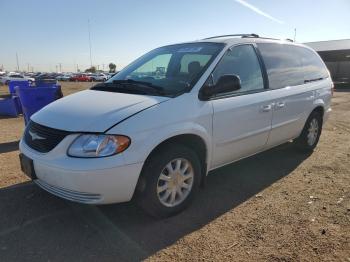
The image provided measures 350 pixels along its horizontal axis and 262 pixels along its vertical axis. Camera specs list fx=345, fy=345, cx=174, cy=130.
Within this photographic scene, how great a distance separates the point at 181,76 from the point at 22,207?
2.28 meters

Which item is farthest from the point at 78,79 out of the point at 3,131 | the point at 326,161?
the point at 326,161

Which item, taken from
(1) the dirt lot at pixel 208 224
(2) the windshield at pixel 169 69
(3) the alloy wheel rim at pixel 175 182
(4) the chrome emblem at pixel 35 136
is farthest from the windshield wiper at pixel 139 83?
(1) the dirt lot at pixel 208 224

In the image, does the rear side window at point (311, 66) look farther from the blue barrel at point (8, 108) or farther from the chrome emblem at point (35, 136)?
the blue barrel at point (8, 108)

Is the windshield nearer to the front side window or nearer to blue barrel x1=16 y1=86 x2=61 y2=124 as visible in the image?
the front side window

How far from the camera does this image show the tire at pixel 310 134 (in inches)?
227

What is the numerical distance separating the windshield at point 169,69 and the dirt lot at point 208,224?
4.44ft

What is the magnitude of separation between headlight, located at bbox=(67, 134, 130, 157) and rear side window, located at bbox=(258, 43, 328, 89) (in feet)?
8.11

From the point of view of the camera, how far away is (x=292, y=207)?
3869mm

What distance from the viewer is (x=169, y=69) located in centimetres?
427

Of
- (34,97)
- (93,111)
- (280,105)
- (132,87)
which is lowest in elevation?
(34,97)

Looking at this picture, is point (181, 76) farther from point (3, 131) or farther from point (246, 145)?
point (3, 131)

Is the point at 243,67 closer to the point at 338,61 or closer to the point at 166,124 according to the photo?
the point at 166,124

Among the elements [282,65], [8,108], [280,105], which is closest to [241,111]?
[280,105]

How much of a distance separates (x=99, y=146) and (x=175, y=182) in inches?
36.6
